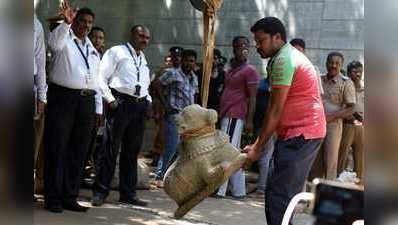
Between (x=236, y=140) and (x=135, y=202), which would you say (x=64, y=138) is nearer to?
(x=135, y=202)

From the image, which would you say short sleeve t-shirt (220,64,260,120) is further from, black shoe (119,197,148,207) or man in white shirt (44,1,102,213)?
man in white shirt (44,1,102,213)

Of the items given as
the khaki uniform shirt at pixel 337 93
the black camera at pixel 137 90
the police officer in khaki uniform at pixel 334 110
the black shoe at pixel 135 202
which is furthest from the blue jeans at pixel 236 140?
the black camera at pixel 137 90

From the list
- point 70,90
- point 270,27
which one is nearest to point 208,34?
point 270,27

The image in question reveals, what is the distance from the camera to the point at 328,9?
Result: 31.1ft

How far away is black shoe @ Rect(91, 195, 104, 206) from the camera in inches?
246

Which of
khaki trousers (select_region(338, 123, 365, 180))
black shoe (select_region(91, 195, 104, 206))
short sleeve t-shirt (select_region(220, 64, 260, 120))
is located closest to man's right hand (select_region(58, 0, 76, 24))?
black shoe (select_region(91, 195, 104, 206))

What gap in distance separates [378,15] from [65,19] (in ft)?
13.2

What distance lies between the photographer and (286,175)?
4250mm

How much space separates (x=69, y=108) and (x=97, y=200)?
3.50ft

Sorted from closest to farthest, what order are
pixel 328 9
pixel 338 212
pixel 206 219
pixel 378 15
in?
1. pixel 378 15
2. pixel 338 212
3. pixel 206 219
4. pixel 328 9

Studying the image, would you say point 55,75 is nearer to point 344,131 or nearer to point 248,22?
point 344,131

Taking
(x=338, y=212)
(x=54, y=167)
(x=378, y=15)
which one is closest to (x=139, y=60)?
(x=54, y=167)

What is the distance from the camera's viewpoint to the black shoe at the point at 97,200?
6.26m

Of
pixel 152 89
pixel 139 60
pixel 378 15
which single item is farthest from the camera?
pixel 152 89
